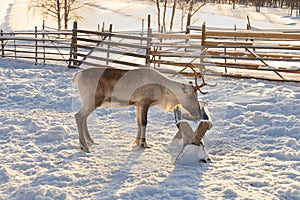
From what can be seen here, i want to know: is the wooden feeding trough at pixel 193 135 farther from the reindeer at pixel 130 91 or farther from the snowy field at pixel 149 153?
the reindeer at pixel 130 91

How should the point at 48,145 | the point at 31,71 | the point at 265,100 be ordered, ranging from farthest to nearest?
the point at 31,71 < the point at 265,100 < the point at 48,145

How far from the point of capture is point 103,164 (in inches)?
173

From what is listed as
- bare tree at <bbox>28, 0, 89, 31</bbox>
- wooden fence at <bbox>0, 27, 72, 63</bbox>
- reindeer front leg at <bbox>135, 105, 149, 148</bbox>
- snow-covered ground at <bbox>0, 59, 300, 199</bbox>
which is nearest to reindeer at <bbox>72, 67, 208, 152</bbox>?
reindeer front leg at <bbox>135, 105, 149, 148</bbox>

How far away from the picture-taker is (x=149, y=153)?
4781 millimetres

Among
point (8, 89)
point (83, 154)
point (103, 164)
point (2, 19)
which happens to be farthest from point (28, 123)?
point (2, 19)

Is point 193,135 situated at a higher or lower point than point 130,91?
lower

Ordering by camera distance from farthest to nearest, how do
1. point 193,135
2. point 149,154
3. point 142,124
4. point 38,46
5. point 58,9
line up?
1. point 58,9
2. point 38,46
3. point 142,124
4. point 149,154
5. point 193,135

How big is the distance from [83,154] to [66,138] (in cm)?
74

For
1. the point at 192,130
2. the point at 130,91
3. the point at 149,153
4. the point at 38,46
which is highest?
the point at 38,46

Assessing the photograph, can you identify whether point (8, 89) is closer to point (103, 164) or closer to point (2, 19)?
point (103, 164)

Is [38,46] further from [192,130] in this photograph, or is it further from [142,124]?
[192,130]

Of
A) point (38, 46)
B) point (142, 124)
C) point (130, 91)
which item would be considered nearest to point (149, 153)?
point (142, 124)

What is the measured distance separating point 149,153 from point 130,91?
2.69 ft

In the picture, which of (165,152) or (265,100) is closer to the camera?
(165,152)
